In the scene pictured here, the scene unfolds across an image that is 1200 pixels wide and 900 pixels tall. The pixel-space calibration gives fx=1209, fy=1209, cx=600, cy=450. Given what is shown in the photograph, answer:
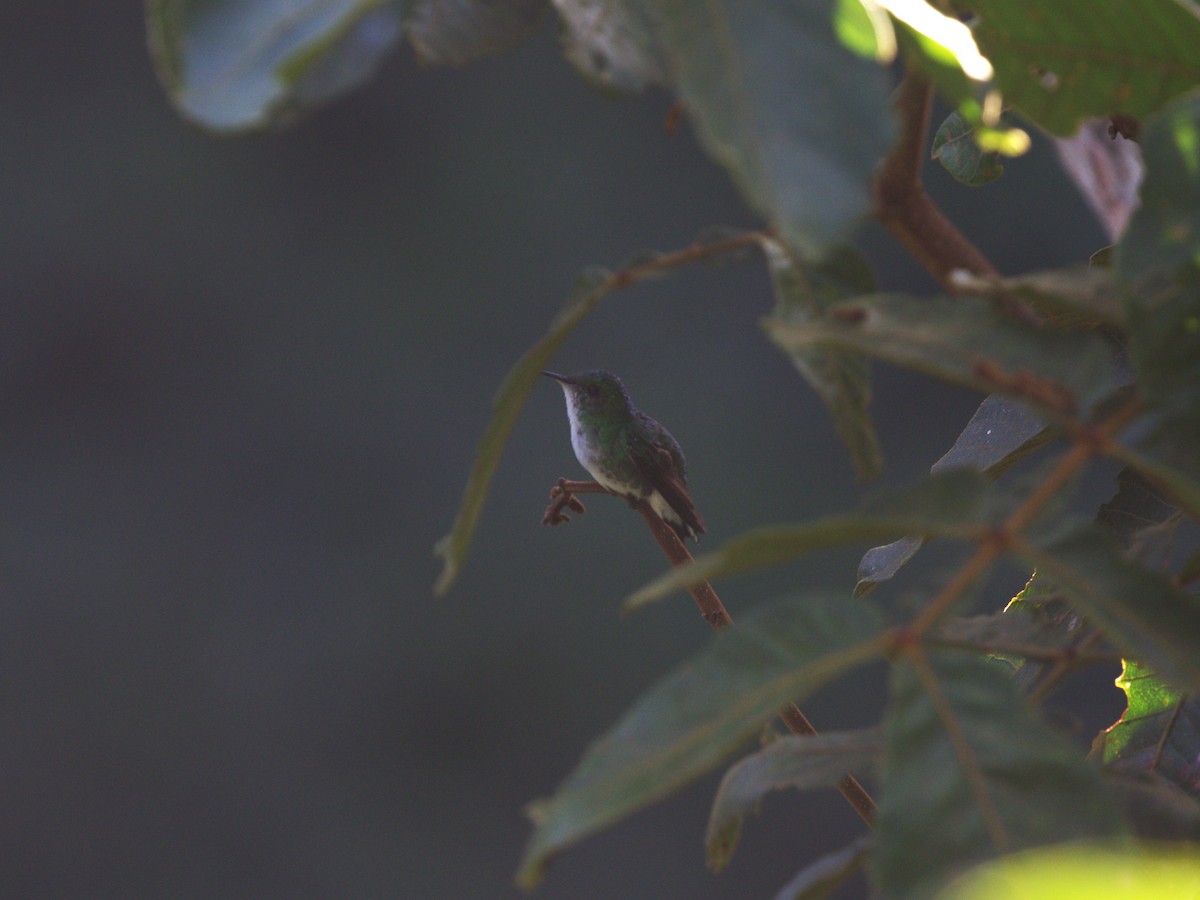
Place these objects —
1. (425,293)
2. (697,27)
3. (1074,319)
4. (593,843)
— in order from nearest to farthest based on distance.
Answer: (697,27) < (1074,319) < (593,843) < (425,293)

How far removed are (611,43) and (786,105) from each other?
0.54 ft

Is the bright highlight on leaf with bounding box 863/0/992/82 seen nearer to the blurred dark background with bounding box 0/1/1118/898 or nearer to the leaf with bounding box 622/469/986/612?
the leaf with bounding box 622/469/986/612

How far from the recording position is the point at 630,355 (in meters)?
7.59

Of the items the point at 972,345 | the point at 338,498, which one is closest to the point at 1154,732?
the point at 972,345

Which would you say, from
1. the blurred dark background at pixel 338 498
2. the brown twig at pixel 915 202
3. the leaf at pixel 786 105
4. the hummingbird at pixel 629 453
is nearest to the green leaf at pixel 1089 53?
the brown twig at pixel 915 202

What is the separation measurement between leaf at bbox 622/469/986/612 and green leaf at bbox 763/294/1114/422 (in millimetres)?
36

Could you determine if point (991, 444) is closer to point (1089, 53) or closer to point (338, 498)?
point (1089, 53)

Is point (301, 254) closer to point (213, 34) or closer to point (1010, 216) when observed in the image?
point (1010, 216)

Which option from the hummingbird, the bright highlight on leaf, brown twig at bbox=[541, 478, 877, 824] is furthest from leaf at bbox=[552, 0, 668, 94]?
the hummingbird

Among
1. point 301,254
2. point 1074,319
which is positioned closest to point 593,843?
point 301,254

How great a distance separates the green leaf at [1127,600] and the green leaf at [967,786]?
39 mm

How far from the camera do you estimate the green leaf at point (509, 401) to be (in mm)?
515

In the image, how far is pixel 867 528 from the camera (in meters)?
0.41

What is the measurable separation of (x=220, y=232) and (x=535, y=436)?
8.82 feet
